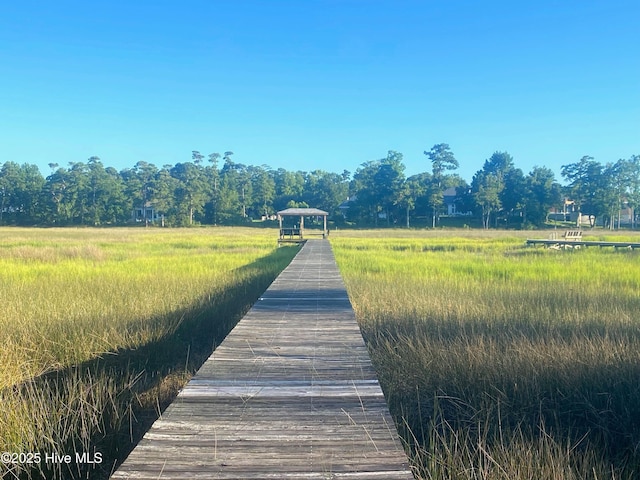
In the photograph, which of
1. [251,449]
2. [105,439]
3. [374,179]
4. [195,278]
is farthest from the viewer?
[374,179]

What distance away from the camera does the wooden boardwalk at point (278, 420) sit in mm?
2088

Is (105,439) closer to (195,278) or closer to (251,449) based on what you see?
(251,449)

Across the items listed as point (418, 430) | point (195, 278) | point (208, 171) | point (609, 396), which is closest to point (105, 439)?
point (418, 430)

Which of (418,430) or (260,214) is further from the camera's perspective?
(260,214)

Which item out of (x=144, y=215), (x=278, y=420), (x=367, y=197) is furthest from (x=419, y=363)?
(x=144, y=215)

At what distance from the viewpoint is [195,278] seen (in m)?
10.4

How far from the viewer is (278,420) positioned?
263 cm

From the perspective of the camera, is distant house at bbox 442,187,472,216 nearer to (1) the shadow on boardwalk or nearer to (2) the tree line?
(2) the tree line

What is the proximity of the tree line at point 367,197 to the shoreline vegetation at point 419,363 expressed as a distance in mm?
53134

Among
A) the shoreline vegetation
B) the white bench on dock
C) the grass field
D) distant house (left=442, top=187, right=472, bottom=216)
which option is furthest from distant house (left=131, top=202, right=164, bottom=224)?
the shoreline vegetation

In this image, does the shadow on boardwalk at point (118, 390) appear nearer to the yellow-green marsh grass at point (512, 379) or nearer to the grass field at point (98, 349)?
the grass field at point (98, 349)

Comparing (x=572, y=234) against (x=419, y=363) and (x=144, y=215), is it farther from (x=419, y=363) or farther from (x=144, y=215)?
(x=144, y=215)

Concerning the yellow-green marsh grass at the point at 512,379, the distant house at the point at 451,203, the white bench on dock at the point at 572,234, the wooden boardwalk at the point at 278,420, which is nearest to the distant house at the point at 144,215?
the distant house at the point at 451,203

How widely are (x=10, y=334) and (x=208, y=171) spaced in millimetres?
83072
